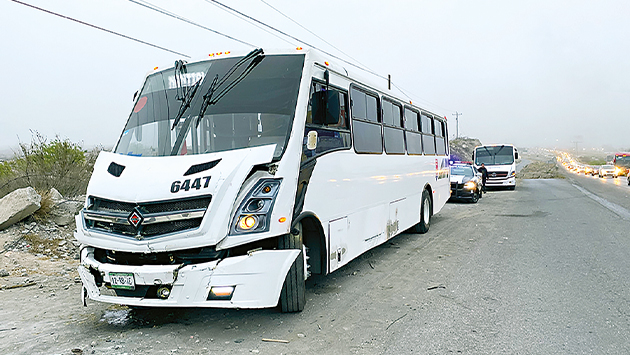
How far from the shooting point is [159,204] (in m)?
4.14

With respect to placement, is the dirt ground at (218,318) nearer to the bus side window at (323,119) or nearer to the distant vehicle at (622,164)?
the bus side window at (323,119)

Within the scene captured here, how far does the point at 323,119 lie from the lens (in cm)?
541

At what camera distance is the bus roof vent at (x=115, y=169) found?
15.0 ft

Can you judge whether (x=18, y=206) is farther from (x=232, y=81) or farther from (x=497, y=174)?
(x=497, y=174)

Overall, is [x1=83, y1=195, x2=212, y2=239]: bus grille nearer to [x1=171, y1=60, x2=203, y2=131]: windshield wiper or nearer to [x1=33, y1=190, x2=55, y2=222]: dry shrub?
[x1=171, y1=60, x2=203, y2=131]: windshield wiper

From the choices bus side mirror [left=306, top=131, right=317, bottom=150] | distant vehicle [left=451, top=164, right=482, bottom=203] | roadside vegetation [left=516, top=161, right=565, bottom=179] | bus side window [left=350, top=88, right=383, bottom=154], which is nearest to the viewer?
bus side mirror [left=306, top=131, right=317, bottom=150]

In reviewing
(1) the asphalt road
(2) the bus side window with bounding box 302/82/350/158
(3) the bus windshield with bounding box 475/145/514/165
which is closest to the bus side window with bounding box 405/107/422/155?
(1) the asphalt road

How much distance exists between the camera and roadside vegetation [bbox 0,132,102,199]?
1262cm

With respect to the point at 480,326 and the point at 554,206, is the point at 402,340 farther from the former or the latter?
the point at 554,206

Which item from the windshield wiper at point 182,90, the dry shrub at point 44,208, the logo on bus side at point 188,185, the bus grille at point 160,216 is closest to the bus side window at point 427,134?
the windshield wiper at point 182,90

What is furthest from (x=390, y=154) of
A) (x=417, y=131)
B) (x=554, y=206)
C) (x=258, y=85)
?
(x=554, y=206)

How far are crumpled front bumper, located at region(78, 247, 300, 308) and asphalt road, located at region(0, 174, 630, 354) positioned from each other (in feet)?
1.38

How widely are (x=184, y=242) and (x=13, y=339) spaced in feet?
7.09

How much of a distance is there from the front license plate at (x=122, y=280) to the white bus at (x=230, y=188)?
14mm
